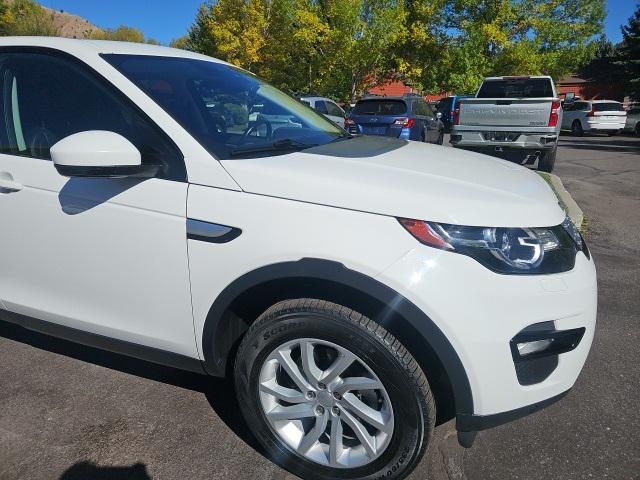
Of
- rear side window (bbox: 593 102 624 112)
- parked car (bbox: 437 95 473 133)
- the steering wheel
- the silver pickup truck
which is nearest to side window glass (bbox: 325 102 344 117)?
the silver pickup truck

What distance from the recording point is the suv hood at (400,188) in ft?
5.74

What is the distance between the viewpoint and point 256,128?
8.35 feet

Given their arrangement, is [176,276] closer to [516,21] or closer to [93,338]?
[93,338]

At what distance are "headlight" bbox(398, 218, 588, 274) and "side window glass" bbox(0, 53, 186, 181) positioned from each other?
113cm

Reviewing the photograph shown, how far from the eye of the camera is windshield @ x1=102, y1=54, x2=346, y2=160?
214 cm

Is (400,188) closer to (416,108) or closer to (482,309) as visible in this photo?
(482,309)

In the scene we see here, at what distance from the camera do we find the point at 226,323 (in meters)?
2.04

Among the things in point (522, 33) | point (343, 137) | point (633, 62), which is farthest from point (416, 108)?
point (633, 62)

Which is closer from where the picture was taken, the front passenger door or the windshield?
the front passenger door

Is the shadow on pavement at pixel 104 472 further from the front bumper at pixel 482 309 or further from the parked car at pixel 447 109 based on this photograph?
the parked car at pixel 447 109

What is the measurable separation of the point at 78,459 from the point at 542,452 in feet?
6.93

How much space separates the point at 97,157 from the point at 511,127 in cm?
843

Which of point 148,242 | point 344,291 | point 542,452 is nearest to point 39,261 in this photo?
point 148,242

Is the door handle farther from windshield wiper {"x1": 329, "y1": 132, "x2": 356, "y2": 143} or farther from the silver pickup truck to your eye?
the silver pickup truck
